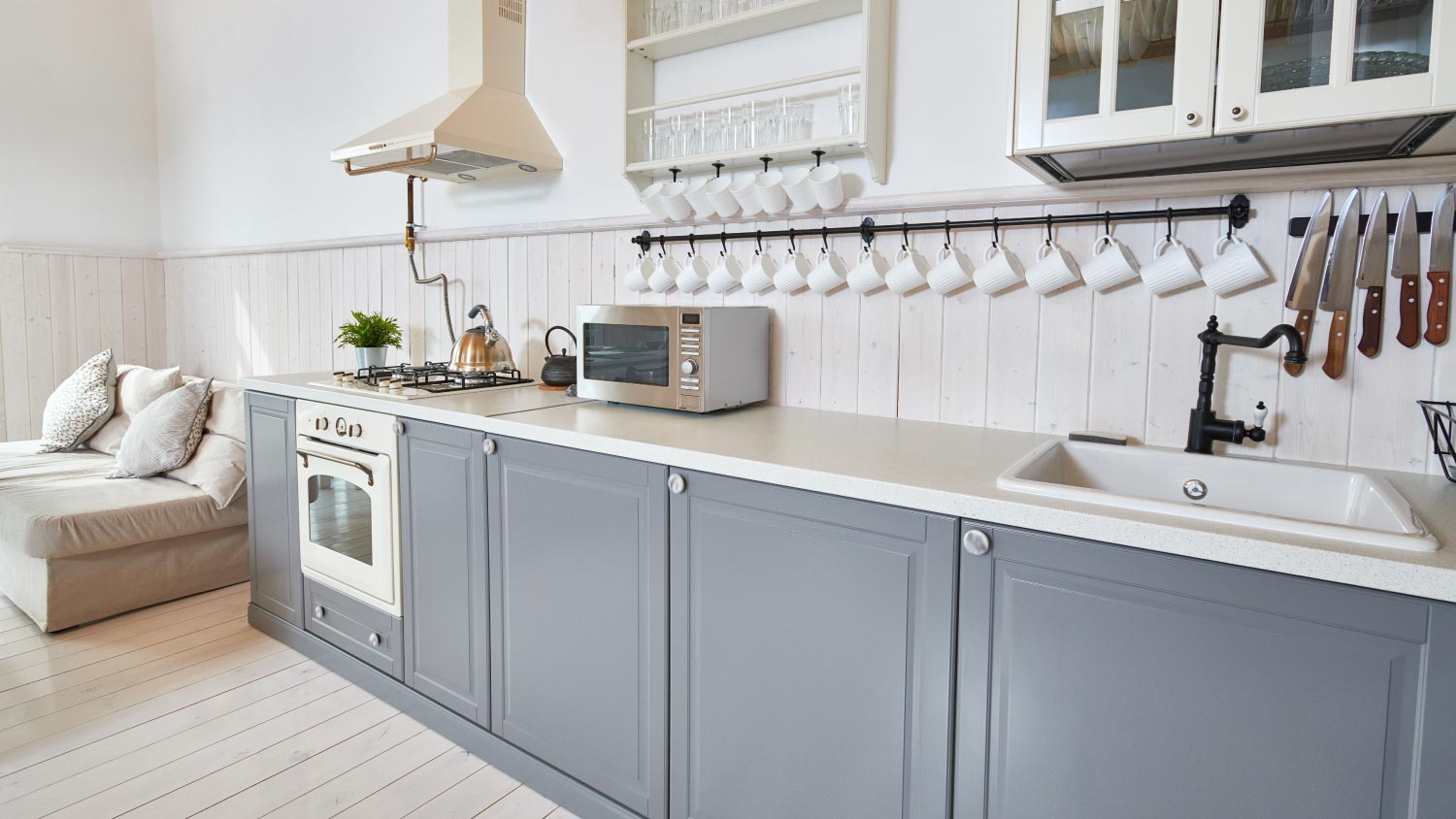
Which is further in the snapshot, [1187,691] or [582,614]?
[582,614]

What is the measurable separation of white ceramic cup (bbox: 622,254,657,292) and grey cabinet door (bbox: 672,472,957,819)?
1023mm

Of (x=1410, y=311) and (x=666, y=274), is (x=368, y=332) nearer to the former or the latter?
(x=666, y=274)

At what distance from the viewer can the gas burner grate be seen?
2.45 m

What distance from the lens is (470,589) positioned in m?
2.02

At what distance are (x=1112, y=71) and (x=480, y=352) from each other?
191cm

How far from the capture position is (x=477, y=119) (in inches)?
98.0

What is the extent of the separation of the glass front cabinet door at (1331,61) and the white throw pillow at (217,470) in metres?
3.22

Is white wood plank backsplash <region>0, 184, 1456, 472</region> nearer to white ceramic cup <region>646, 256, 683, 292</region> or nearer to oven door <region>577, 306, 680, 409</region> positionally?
white ceramic cup <region>646, 256, 683, 292</region>

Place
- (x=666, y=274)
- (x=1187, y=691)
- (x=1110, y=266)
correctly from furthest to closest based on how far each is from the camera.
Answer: (x=666, y=274) < (x=1110, y=266) < (x=1187, y=691)

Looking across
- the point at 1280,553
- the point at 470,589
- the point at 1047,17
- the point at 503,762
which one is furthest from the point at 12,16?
the point at 1280,553

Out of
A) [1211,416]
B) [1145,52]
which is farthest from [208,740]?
[1145,52]

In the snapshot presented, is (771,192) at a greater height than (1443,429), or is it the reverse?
(771,192)

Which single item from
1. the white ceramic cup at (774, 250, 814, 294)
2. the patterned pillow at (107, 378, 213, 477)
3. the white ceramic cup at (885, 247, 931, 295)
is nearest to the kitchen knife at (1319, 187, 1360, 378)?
the white ceramic cup at (885, 247, 931, 295)

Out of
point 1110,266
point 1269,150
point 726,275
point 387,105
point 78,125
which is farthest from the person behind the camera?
point 78,125
